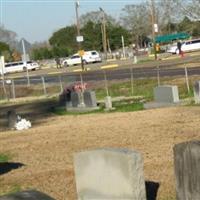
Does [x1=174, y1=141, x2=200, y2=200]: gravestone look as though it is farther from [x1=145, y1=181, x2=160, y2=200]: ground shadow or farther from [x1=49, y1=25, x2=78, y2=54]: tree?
[x1=49, y1=25, x2=78, y2=54]: tree

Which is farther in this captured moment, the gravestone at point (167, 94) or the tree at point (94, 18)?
the tree at point (94, 18)

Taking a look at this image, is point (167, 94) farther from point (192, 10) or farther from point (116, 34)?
point (116, 34)

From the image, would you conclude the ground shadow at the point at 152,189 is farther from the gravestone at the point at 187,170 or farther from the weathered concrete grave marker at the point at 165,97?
the weathered concrete grave marker at the point at 165,97

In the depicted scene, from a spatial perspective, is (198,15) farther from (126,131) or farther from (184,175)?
(184,175)

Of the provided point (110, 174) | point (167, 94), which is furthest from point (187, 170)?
point (167, 94)

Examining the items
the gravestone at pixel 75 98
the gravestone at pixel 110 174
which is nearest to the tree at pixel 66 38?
the gravestone at pixel 75 98

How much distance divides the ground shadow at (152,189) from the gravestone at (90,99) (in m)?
16.9

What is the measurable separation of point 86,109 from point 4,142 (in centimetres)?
919

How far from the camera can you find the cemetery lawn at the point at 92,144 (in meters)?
10.4

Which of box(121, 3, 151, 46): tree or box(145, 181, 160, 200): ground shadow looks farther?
box(121, 3, 151, 46): tree

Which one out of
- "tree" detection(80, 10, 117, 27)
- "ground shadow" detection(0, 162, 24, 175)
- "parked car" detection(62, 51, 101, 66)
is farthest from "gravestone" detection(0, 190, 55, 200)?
"tree" detection(80, 10, 117, 27)

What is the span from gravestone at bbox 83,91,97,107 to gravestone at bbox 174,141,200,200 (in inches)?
744

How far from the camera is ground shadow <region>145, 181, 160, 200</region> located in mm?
8984

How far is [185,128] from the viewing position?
1552cm
